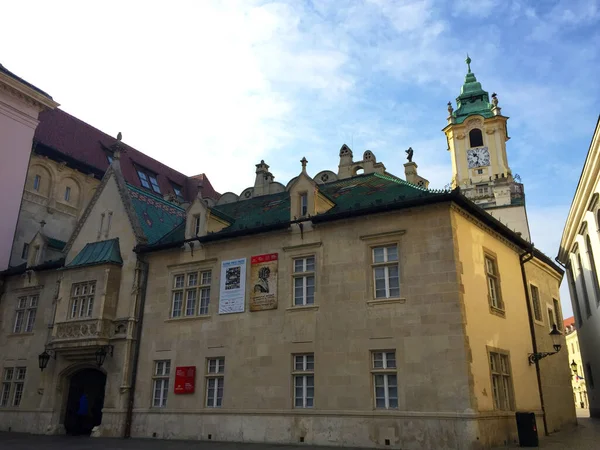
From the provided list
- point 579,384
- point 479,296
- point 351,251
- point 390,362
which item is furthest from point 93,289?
point 579,384

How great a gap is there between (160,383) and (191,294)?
3.95 meters

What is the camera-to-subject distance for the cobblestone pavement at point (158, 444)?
1764 cm

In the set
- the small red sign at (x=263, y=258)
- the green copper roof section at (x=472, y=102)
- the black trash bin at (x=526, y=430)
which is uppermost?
the green copper roof section at (x=472, y=102)

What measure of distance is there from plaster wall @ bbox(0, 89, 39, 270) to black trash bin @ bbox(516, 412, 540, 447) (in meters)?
28.5

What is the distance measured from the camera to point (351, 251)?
2008cm

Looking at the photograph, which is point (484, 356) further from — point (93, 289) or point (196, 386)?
point (93, 289)

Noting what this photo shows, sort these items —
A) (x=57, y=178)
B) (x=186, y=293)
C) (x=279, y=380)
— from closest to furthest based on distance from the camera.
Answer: (x=279, y=380)
(x=186, y=293)
(x=57, y=178)

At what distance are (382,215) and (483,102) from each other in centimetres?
6177

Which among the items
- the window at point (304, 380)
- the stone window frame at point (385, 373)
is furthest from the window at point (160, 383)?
the stone window frame at point (385, 373)

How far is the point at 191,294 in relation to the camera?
23.6 metres

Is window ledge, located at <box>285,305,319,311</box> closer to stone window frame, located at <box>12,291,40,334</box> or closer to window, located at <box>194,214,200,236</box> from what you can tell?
window, located at <box>194,214,200,236</box>

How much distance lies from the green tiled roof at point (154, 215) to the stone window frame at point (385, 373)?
12.7 m

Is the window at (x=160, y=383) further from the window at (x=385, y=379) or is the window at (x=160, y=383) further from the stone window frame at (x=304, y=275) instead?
the window at (x=385, y=379)

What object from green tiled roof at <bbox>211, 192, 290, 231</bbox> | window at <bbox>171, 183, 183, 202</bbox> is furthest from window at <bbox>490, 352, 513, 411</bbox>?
window at <bbox>171, 183, 183, 202</bbox>
